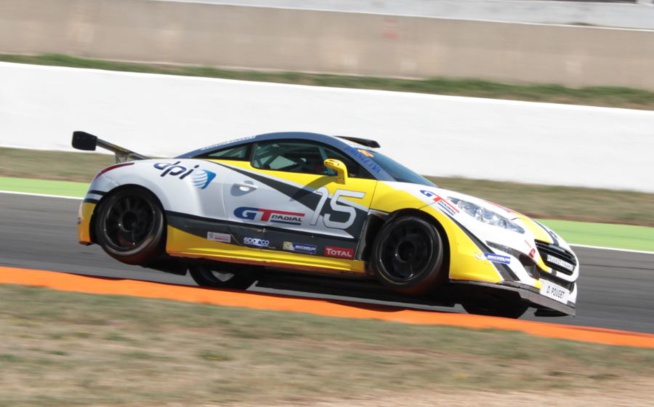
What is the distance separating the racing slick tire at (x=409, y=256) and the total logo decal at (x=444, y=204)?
168 mm

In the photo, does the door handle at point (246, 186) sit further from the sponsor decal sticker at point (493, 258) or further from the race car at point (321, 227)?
the sponsor decal sticker at point (493, 258)

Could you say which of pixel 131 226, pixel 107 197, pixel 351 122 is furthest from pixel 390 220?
pixel 351 122

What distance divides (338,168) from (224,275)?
160cm

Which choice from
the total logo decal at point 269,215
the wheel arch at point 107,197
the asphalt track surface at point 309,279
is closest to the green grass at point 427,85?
the asphalt track surface at point 309,279

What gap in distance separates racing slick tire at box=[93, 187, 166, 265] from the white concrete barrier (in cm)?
723

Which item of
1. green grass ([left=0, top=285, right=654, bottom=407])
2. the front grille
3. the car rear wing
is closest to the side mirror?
green grass ([left=0, top=285, right=654, bottom=407])

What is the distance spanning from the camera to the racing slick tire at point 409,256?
732 centimetres

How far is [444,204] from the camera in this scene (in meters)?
7.49

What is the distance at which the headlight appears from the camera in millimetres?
7512

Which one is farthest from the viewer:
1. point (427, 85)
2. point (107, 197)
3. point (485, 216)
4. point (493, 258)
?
→ point (427, 85)

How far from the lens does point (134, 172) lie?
27.5 feet

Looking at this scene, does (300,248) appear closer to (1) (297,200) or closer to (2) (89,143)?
(1) (297,200)

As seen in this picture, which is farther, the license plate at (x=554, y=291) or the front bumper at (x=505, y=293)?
the license plate at (x=554, y=291)

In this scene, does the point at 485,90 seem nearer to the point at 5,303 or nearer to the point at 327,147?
the point at 327,147
